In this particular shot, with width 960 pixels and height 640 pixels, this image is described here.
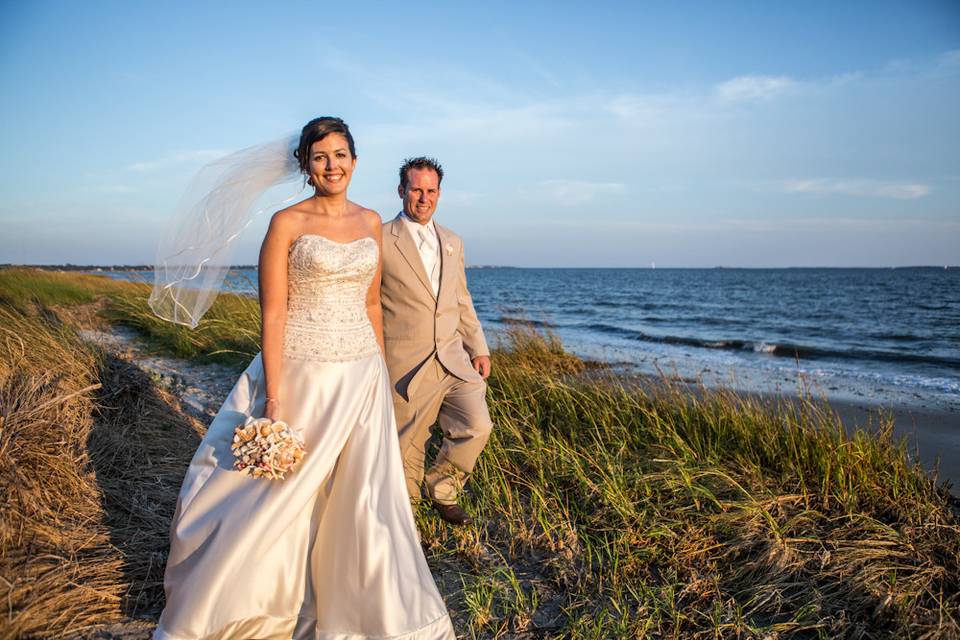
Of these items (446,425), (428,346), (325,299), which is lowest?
(446,425)

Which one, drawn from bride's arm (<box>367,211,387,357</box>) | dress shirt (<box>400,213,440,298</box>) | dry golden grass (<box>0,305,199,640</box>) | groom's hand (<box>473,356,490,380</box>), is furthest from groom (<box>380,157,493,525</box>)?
dry golden grass (<box>0,305,199,640</box>)

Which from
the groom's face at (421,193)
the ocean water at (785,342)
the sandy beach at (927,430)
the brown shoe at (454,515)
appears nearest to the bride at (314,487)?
the groom's face at (421,193)

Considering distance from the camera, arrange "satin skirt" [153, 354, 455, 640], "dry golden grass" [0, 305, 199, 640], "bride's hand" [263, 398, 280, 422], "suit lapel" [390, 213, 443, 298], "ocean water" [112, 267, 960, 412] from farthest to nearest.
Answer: "ocean water" [112, 267, 960, 412] → "suit lapel" [390, 213, 443, 298] → "bride's hand" [263, 398, 280, 422] → "dry golden grass" [0, 305, 199, 640] → "satin skirt" [153, 354, 455, 640]

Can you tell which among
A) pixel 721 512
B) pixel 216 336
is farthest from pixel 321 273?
pixel 216 336

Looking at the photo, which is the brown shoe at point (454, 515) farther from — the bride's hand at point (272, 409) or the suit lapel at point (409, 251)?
the bride's hand at point (272, 409)

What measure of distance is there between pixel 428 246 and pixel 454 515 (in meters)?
1.69

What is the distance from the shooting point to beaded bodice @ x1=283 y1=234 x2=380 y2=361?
288 centimetres

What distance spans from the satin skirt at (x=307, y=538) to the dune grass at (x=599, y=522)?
1.50ft

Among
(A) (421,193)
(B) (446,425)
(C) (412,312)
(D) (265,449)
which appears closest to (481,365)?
(B) (446,425)

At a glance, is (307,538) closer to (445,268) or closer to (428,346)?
(428,346)

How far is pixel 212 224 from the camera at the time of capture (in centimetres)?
326

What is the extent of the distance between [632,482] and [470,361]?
53.2 inches

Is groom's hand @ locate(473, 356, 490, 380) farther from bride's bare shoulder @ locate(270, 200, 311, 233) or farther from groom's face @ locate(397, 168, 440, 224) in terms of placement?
bride's bare shoulder @ locate(270, 200, 311, 233)

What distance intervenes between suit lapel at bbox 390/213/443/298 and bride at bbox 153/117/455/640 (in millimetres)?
487
